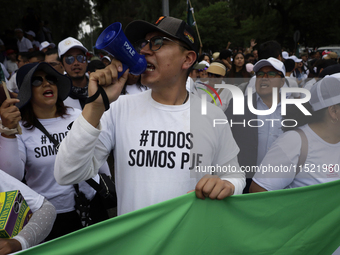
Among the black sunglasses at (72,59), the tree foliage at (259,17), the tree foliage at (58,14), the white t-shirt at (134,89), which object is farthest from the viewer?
the tree foliage at (259,17)

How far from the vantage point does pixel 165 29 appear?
188 cm

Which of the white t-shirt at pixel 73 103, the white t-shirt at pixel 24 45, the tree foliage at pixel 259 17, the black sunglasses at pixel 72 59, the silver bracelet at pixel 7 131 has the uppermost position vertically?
the tree foliage at pixel 259 17

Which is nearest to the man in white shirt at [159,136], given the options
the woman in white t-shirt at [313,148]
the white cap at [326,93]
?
the woman in white t-shirt at [313,148]

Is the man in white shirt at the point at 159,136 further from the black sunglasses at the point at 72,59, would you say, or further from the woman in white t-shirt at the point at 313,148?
the black sunglasses at the point at 72,59

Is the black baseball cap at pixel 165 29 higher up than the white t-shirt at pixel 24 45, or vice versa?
the white t-shirt at pixel 24 45

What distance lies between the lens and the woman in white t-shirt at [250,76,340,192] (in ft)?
6.19

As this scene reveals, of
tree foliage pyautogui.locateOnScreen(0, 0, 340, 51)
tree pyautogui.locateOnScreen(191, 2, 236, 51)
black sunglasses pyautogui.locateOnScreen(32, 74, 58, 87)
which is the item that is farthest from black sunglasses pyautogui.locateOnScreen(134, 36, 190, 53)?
tree pyautogui.locateOnScreen(191, 2, 236, 51)

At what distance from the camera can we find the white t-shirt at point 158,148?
5.74ft

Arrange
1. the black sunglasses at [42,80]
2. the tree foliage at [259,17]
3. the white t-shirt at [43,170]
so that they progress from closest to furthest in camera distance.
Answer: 1. the white t-shirt at [43,170]
2. the black sunglasses at [42,80]
3. the tree foliage at [259,17]

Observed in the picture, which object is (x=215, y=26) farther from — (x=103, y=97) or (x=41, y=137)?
(x=103, y=97)

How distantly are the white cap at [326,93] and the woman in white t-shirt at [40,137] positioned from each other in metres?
1.74

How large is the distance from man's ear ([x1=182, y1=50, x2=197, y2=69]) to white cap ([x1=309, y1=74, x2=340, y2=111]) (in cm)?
67

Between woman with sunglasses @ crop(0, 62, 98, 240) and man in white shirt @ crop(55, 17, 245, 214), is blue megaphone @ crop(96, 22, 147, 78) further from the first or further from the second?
woman with sunglasses @ crop(0, 62, 98, 240)

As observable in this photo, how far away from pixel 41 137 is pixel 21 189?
2.26ft
